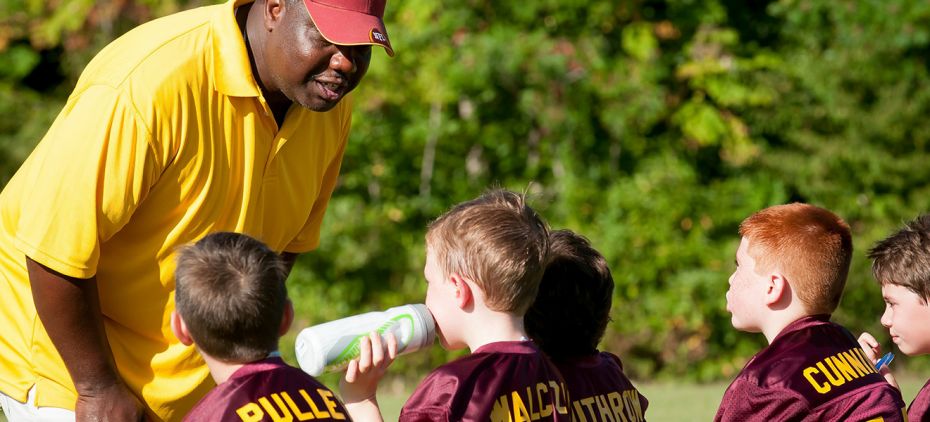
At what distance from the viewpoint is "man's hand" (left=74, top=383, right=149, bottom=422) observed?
3387 millimetres

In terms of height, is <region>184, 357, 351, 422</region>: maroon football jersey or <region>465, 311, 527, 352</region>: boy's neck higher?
<region>465, 311, 527, 352</region>: boy's neck

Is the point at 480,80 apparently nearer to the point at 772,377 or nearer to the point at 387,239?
the point at 387,239

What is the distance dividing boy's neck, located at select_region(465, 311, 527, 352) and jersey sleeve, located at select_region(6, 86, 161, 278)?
3.39 ft

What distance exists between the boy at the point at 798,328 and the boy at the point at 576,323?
46cm

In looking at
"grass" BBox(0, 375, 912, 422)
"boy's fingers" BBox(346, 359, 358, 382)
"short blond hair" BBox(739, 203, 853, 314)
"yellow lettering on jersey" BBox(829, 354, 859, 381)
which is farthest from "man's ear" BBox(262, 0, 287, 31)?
"grass" BBox(0, 375, 912, 422)

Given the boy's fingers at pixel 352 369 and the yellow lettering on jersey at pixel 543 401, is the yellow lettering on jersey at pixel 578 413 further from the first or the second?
the boy's fingers at pixel 352 369

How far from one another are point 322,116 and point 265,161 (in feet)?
1.08

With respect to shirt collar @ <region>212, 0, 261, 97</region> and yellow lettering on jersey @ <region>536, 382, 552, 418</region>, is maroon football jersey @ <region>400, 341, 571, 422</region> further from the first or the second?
shirt collar @ <region>212, 0, 261, 97</region>

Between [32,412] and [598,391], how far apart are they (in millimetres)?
1743

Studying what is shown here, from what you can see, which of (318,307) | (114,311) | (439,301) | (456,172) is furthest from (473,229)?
(456,172)

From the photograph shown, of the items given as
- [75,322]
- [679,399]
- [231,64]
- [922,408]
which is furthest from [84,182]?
[679,399]

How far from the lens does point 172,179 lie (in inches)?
138

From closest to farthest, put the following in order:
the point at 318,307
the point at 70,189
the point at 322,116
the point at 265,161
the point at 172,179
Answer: the point at 70,189, the point at 172,179, the point at 265,161, the point at 322,116, the point at 318,307

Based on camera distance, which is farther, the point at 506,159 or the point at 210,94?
the point at 506,159
